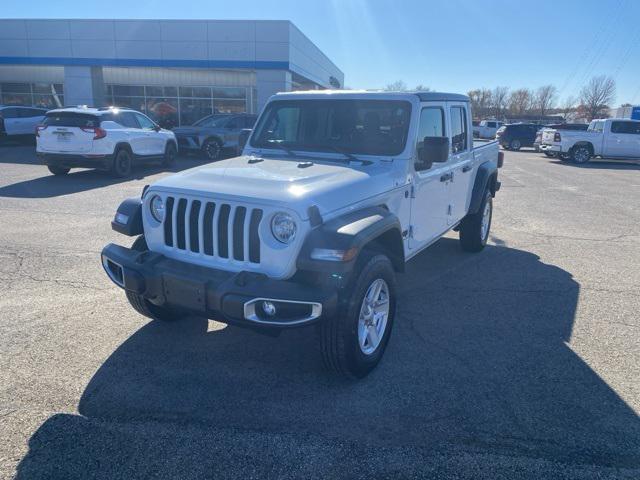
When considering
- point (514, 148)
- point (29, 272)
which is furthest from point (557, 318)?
point (514, 148)

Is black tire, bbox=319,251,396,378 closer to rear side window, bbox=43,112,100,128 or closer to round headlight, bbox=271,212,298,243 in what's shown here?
round headlight, bbox=271,212,298,243

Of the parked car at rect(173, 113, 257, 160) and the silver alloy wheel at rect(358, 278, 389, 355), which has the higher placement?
the parked car at rect(173, 113, 257, 160)

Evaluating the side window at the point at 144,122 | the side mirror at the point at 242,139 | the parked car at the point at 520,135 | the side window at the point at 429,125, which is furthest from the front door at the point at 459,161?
the parked car at the point at 520,135

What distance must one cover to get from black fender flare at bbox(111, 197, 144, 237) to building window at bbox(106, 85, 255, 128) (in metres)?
26.1

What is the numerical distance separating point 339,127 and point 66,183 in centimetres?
950

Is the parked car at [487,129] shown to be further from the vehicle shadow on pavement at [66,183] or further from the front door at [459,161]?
the front door at [459,161]

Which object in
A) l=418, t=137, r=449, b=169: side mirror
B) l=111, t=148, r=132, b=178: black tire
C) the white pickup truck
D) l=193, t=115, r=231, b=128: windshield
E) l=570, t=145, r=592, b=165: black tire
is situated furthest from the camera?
l=570, t=145, r=592, b=165: black tire

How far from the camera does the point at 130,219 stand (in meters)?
3.85

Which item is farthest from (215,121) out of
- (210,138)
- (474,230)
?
(474,230)

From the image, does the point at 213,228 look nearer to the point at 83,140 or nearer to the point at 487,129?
the point at 83,140

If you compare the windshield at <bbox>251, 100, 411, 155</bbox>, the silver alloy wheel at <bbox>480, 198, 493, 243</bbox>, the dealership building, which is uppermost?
the dealership building

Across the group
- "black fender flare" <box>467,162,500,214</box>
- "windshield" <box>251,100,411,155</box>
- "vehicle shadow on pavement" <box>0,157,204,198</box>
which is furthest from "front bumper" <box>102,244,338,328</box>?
"vehicle shadow on pavement" <box>0,157,204,198</box>

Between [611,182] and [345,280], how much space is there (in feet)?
50.5

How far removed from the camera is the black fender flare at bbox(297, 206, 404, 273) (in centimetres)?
301
